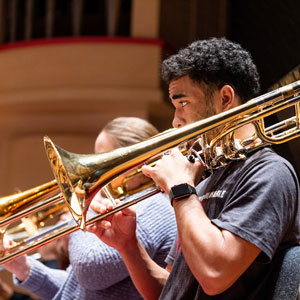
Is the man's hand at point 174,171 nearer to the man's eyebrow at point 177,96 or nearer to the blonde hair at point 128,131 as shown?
the man's eyebrow at point 177,96

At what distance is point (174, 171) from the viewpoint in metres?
1.35

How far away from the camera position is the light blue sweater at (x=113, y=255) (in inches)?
71.5

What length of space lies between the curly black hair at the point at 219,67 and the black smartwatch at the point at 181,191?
352mm

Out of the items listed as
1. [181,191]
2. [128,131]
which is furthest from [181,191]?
[128,131]

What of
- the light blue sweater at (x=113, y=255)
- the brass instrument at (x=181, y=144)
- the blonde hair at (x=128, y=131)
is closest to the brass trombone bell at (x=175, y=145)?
the brass instrument at (x=181, y=144)

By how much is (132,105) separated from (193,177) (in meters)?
3.44

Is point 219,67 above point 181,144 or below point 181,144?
above

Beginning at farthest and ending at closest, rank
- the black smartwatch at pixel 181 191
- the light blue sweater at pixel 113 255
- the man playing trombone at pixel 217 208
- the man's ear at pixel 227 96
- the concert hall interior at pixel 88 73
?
1. the concert hall interior at pixel 88 73
2. the light blue sweater at pixel 113 255
3. the man's ear at pixel 227 96
4. the black smartwatch at pixel 181 191
5. the man playing trombone at pixel 217 208

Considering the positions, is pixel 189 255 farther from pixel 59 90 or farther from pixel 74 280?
pixel 59 90

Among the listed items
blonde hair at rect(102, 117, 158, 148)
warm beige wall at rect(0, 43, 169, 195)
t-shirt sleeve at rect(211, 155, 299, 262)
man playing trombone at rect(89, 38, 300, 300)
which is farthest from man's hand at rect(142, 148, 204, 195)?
warm beige wall at rect(0, 43, 169, 195)

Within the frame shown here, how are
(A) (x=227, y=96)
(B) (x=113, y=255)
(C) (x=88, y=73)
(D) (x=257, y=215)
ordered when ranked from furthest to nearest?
(C) (x=88, y=73)
(B) (x=113, y=255)
(A) (x=227, y=96)
(D) (x=257, y=215)

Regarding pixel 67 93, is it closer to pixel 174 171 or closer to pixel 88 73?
pixel 88 73

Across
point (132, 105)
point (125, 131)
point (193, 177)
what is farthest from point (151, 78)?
point (193, 177)

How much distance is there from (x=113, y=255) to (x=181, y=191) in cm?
64
